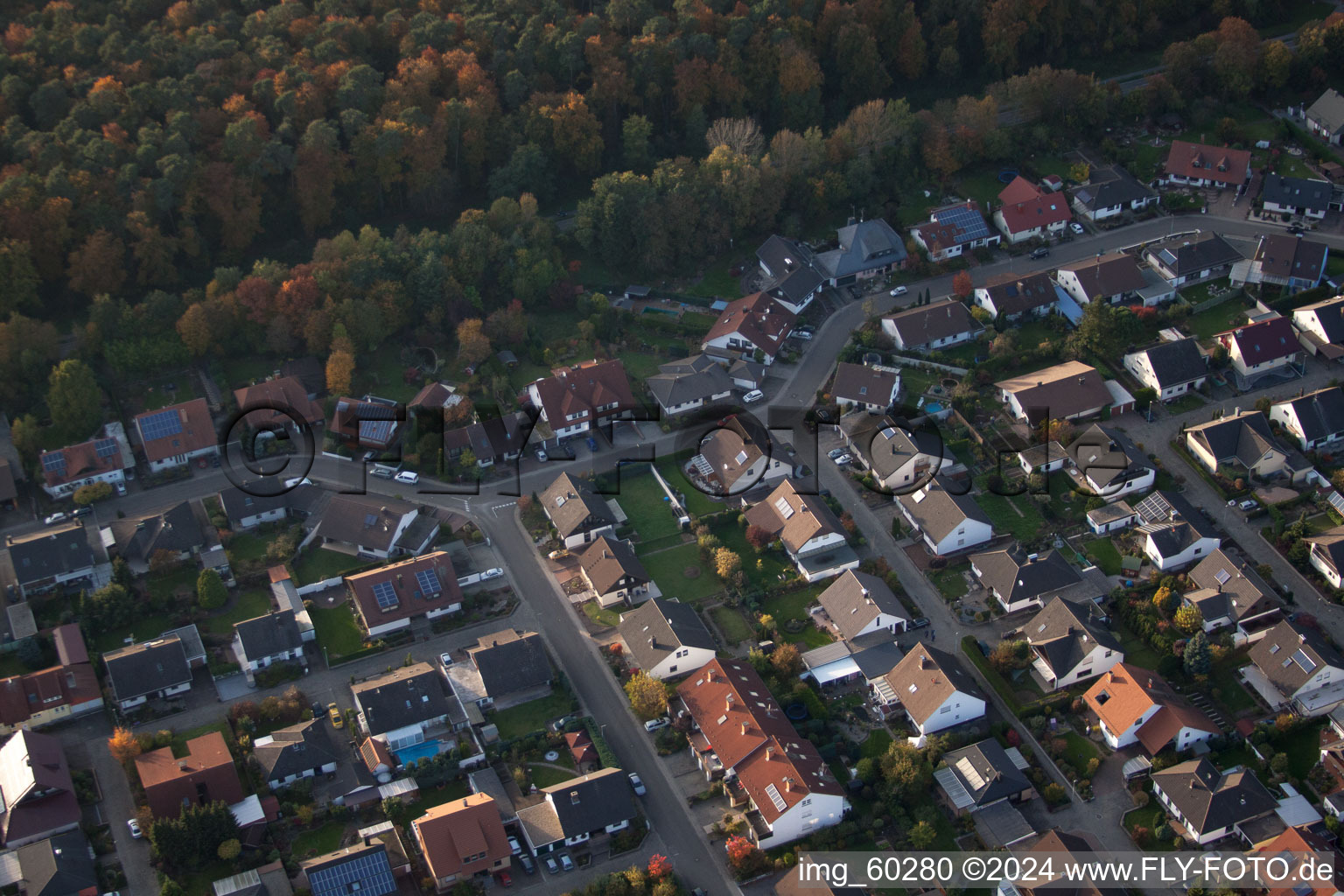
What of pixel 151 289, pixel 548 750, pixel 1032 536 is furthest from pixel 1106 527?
pixel 151 289

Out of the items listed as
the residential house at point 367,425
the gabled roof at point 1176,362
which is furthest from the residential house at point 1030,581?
the residential house at point 367,425

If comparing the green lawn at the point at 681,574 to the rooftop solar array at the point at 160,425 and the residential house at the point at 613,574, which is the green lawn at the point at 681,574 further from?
the rooftop solar array at the point at 160,425

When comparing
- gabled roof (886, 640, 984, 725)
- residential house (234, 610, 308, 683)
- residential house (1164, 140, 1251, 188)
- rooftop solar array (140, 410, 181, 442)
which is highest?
rooftop solar array (140, 410, 181, 442)

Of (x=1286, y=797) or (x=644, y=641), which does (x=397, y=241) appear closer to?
(x=644, y=641)

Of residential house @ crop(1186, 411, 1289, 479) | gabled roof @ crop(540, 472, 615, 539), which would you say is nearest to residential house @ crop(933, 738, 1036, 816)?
gabled roof @ crop(540, 472, 615, 539)

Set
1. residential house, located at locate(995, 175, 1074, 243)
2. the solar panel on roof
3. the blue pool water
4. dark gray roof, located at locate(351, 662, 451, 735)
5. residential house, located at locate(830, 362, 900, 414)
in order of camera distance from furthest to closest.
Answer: residential house, located at locate(995, 175, 1074, 243) < residential house, located at locate(830, 362, 900, 414) < the solar panel on roof < dark gray roof, located at locate(351, 662, 451, 735) < the blue pool water

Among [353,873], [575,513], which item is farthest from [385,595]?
[353,873]

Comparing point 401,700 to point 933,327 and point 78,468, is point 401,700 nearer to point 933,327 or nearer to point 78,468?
point 78,468

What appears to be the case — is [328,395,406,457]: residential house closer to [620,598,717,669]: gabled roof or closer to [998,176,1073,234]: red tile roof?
[620,598,717,669]: gabled roof
